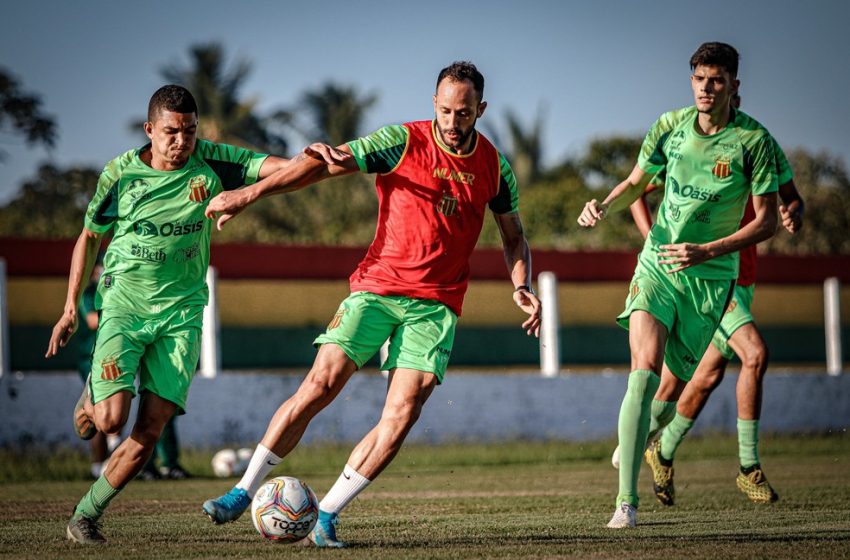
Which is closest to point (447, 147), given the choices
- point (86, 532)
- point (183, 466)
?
point (86, 532)

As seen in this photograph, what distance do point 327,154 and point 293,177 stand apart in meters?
0.23

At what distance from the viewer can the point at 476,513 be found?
948cm

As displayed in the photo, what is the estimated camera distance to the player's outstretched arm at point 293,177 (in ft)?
23.3

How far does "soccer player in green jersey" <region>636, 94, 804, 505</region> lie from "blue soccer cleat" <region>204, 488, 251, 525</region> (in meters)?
4.03

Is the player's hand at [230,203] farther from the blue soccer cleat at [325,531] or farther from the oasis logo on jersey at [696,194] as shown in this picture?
the oasis logo on jersey at [696,194]

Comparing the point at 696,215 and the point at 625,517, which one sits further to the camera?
the point at 696,215

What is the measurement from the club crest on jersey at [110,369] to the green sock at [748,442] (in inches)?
201

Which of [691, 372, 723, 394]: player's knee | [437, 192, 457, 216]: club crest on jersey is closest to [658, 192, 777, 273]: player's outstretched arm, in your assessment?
[437, 192, 457, 216]: club crest on jersey

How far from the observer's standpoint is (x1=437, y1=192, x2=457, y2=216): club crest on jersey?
7.57 meters

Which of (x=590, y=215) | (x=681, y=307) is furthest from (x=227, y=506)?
(x=681, y=307)

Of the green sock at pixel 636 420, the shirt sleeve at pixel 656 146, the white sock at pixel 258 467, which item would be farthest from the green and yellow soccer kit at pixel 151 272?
the shirt sleeve at pixel 656 146

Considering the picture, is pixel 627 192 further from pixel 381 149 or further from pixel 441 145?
pixel 381 149

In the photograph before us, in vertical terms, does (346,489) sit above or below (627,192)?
below

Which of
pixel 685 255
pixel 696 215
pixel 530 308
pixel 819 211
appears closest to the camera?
pixel 530 308
